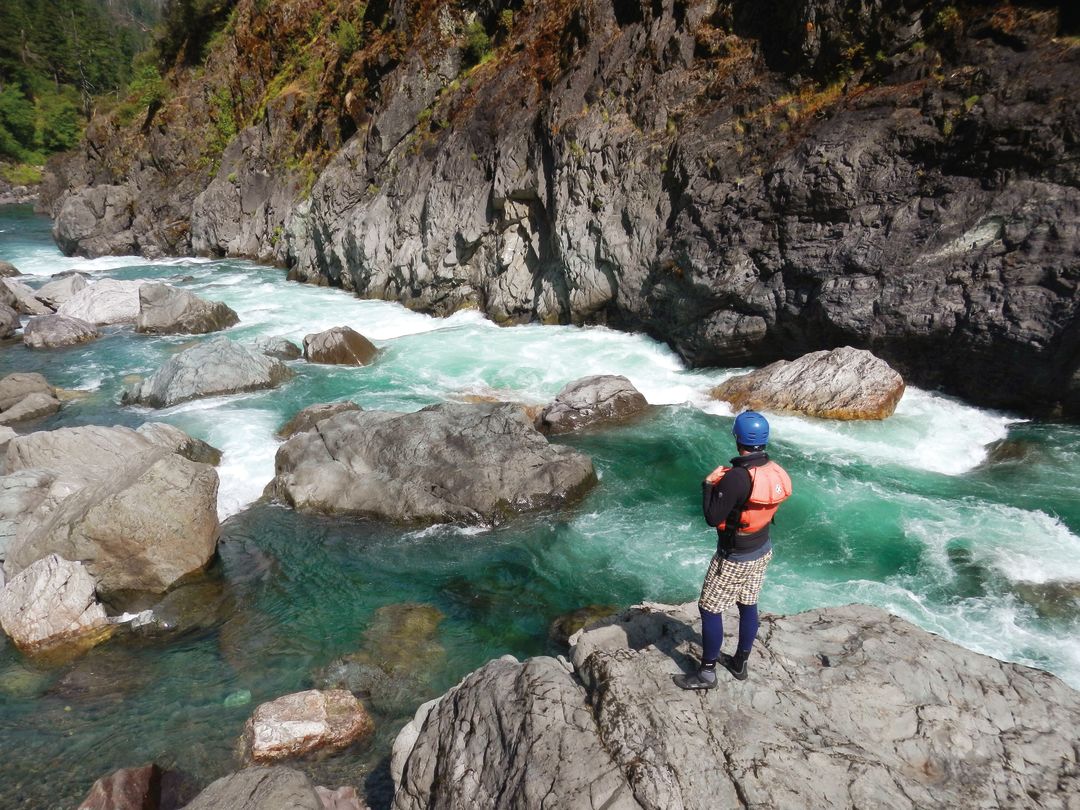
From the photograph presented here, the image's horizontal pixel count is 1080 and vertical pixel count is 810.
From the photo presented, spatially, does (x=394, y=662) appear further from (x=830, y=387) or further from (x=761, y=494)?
(x=830, y=387)

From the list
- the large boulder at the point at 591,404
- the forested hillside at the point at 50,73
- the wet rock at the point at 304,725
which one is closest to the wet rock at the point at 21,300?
the large boulder at the point at 591,404

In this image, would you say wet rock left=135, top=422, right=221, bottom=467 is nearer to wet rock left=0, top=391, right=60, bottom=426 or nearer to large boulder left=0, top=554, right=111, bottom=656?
large boulder left=0, top=554, right=111, bottom=656

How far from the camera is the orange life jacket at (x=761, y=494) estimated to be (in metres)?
5.11

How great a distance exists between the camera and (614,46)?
22.1 m

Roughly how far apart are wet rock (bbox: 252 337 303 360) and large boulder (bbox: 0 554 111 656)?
1150 centimetres

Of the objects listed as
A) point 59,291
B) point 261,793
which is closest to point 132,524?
point 261,793

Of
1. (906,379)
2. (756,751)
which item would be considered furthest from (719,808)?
(906,379)

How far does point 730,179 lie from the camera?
1838 cm

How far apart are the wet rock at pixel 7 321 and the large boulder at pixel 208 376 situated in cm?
970

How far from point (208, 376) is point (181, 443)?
A: 15.0 ft

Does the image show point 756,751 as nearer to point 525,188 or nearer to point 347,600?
point 347,600

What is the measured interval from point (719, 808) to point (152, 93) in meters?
58.8

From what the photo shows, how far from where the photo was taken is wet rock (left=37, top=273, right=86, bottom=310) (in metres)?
27.4

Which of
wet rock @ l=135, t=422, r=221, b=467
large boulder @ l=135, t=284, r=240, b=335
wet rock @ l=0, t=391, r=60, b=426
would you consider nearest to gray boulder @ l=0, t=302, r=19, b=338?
large boulder @ l=135, t=284, r=240, b=335
